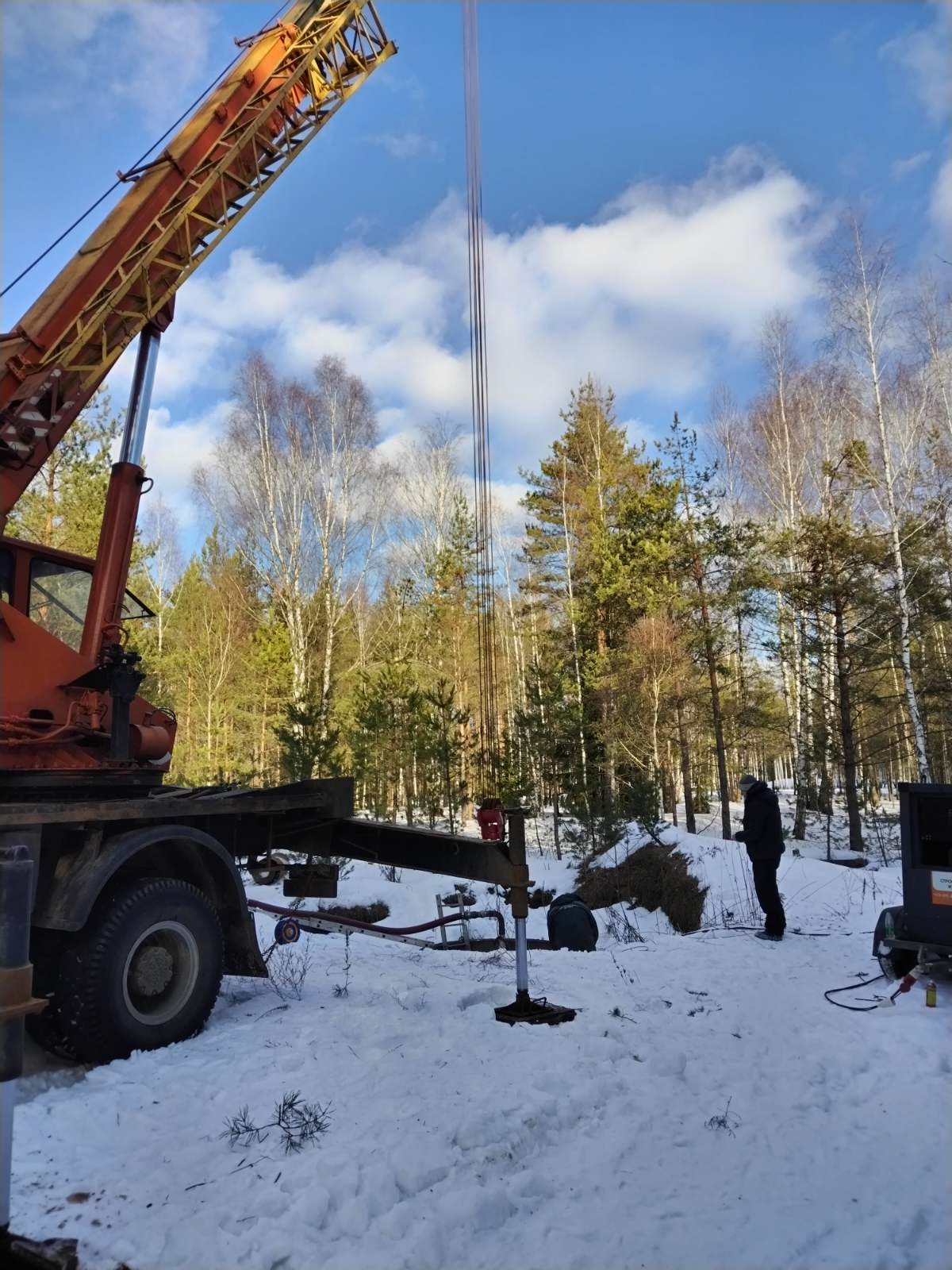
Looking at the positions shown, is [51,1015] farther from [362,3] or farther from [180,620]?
[180,620]

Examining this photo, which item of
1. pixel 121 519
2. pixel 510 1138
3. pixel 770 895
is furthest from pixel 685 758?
pixel 510 1138

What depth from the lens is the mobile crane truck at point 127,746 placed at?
428 centimetres

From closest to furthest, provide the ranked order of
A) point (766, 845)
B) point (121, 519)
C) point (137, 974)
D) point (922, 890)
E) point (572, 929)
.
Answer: point (137, 974) < point (121, 519) < point (922, 890) < point (766, 845) < point (572, 929)

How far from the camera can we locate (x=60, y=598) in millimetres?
5547

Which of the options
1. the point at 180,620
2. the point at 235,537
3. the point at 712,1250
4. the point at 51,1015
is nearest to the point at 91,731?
the point at 51,1015

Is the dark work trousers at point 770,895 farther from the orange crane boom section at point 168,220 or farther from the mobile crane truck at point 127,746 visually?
the orange crane boom section at point 168,220

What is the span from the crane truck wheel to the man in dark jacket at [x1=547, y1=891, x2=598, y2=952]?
16.9ft

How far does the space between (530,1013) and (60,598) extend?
4.16 m

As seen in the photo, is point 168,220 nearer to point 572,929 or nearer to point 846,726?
point 572,929

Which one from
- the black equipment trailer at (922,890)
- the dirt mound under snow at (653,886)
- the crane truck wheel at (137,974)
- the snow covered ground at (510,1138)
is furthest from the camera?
the dirt mound under snow at (653,886)

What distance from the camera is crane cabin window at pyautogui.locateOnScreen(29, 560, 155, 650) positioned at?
5367mm

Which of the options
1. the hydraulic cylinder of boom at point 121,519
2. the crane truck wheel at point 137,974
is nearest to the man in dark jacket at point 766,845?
the crane truck wheel at point 137,974

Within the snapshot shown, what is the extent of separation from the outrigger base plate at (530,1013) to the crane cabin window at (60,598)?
377 centimetres

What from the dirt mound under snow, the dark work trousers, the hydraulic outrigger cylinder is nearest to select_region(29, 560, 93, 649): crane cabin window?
the hydraulic outrigger cylinder
